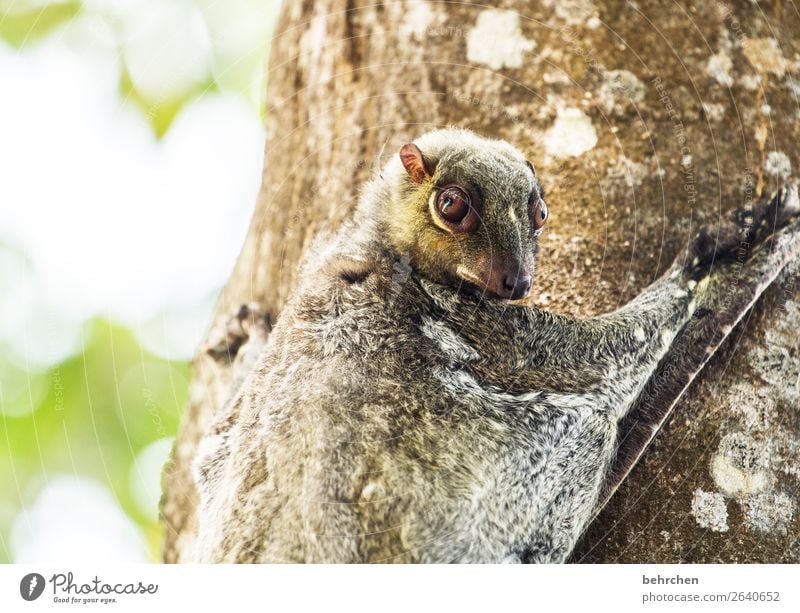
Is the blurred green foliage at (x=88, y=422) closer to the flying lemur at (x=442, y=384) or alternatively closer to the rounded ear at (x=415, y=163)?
the flying lemur at (x=442, y=384)

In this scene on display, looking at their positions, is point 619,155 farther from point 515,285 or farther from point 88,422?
point 88,422

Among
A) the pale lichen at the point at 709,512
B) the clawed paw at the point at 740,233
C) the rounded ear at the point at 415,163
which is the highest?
the rounded ear at the point at 415,163

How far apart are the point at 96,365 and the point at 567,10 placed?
12.0 ft

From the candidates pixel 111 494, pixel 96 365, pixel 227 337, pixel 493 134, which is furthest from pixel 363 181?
pixel 111 494

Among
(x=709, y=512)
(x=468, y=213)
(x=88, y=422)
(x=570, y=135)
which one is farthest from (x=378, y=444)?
(x=88, y=422)

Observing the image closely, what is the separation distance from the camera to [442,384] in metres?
3.70

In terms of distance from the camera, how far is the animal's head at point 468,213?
362cm

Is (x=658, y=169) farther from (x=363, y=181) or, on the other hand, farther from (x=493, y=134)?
(x=363, y=181)

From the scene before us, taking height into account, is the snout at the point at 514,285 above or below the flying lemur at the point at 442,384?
above

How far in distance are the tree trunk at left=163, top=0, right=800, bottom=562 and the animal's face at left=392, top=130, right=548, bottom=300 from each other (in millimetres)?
445

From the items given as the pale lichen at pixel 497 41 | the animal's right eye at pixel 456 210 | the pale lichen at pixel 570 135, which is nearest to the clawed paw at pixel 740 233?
the pale lichen at pixel 570 135

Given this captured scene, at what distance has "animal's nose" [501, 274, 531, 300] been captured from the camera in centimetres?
351

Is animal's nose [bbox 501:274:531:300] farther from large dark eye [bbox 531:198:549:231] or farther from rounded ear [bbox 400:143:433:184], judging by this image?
rounded ear [bbox 400:143:433:184]

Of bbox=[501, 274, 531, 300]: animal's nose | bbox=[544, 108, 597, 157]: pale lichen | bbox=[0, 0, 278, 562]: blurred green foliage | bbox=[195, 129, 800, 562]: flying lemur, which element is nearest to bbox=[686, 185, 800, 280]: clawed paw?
bbox=[195, 129, 800, 562]: flying lemur
